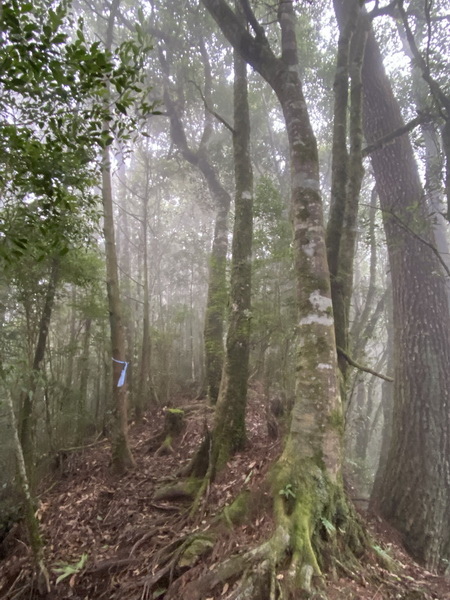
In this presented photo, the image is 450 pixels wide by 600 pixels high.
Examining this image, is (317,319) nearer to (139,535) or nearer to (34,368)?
(139,535)

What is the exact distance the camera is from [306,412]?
12.9 feet

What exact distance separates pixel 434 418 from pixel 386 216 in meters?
3.73

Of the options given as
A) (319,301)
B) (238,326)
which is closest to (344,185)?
(319,301)

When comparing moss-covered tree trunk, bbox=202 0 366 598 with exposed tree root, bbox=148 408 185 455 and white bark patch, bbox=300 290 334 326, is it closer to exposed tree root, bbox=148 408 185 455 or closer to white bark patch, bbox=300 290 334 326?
white bark patch, bbox=300 290 334 326

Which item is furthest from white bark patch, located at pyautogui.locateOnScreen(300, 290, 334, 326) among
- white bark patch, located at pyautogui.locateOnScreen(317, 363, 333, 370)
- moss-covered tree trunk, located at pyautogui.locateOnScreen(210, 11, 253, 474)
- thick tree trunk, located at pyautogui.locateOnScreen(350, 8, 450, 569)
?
thick tree trunk, located at pyautogui.locateOnScreen(350, 8, 450, 569)

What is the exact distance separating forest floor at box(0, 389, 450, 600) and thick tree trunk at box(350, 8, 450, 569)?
648mm

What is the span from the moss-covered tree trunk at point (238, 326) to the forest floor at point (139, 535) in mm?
328

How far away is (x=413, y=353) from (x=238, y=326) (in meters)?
3.44

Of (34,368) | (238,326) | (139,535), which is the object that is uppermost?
(238,326)

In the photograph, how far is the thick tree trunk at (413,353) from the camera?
5809 millimetres

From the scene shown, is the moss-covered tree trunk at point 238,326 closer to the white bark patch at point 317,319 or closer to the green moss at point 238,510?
the green moss at point 238,510

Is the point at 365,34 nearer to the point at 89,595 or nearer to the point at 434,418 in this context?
the point at 434,418

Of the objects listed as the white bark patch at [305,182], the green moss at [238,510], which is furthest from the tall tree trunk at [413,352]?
the green moss at [238,510]

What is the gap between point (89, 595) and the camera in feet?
12.3
